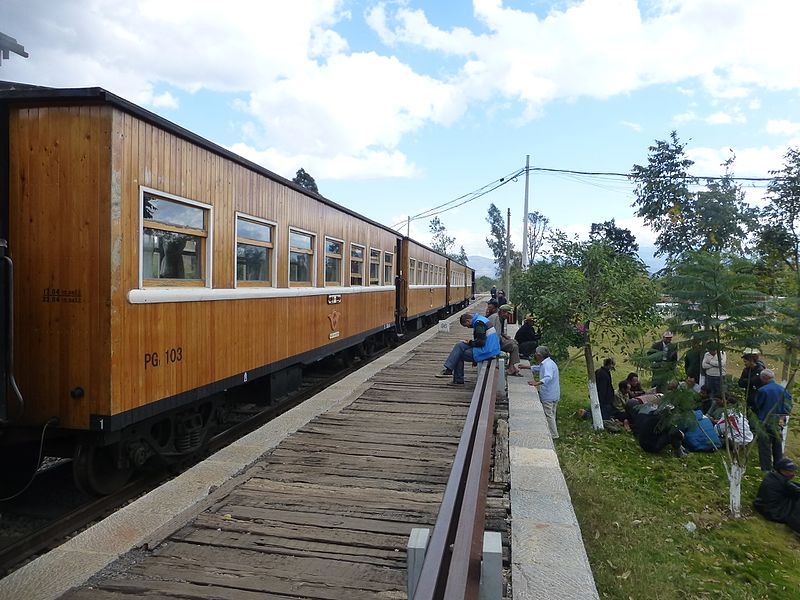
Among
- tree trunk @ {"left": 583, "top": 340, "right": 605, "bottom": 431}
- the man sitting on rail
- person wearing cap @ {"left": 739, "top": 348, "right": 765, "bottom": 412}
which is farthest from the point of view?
tree trunk @ {"left": 583, "top": 340, "right": 605, "bottom": 431}

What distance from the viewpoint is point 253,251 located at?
6793mm

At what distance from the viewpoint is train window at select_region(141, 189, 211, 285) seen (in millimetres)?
4788

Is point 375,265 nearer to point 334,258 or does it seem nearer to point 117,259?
point 334,258

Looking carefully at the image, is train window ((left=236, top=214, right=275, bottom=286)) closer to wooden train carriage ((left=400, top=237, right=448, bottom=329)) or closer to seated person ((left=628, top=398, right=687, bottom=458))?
seated person ((left=628, top=398, right=687, bottom=458))

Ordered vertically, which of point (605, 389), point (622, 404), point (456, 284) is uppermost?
point (456, 284)

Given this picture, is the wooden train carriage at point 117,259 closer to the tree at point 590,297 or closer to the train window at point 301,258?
the train window at point 301,258

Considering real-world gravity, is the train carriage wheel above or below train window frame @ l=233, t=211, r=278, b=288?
below

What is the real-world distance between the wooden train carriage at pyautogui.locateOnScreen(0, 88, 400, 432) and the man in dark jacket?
23.0 ft

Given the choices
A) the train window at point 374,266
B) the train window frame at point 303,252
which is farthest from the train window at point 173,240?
the train window at point 374,266

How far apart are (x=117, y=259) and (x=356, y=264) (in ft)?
23.6

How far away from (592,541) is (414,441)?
1.87 meters

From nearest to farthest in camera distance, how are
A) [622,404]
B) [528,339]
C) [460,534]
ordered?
[460,534] < [622,404] < [528,339]

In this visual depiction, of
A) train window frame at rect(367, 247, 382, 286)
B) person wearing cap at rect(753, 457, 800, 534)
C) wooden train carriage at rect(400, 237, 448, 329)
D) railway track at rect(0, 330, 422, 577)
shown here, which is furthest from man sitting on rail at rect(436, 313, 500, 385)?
wooden train carriage at rect(400, 237, 448, 329)

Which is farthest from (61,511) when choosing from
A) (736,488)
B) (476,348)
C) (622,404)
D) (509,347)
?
(622,404)
